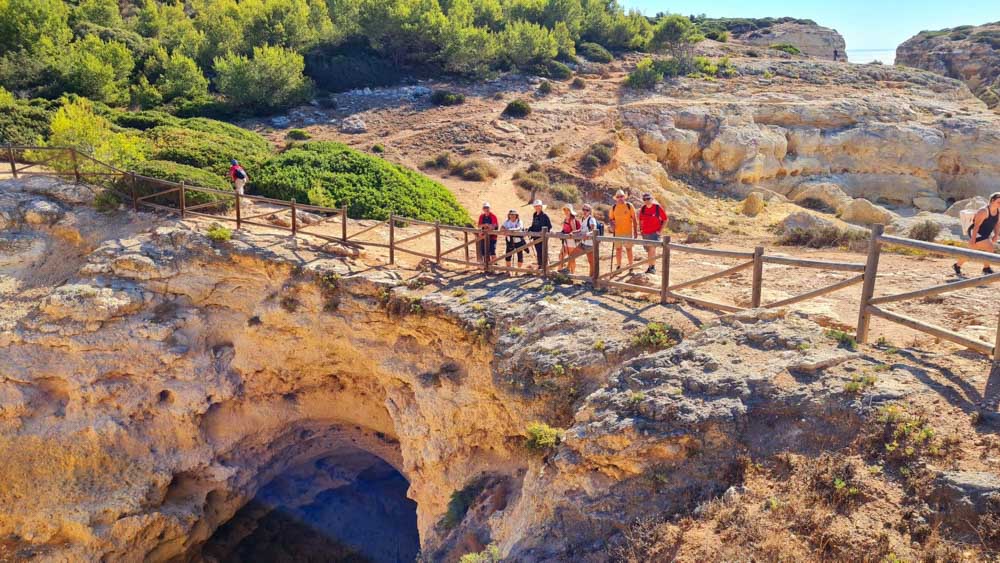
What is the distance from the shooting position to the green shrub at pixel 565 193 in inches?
978

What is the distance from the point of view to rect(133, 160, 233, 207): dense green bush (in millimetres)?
15008

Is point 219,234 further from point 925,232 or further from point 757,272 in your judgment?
point 925,232

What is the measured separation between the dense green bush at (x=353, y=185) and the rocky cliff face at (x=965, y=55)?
4801cm

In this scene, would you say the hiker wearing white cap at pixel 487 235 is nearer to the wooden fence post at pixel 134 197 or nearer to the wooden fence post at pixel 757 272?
the wooden fence post at pixel 757 272

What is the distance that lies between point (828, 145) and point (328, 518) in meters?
28.9

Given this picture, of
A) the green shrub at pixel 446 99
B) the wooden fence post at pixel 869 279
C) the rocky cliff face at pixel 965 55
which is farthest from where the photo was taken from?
the rocky cliff face at pixel 965 55

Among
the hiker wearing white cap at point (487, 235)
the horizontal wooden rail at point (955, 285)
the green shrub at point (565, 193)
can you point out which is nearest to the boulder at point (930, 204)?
the green shrub at point (565, 193)

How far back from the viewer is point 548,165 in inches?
1080

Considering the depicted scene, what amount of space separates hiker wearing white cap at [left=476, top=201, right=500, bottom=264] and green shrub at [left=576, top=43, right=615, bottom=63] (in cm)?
3422

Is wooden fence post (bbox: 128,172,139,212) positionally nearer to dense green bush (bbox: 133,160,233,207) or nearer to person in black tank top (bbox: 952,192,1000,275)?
dense green bush (bbox: 133,160,233,207)

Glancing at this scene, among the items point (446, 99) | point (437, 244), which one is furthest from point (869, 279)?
point (446, 99)

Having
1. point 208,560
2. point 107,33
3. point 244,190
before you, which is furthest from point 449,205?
point 107,33

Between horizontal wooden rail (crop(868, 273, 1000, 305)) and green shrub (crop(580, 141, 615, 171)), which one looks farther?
green shrub (crop(580, 141, 615, 171))

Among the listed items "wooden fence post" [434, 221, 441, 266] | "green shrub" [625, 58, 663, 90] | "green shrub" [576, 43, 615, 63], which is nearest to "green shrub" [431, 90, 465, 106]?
"green shrub" [625, 58, 663, 90]
